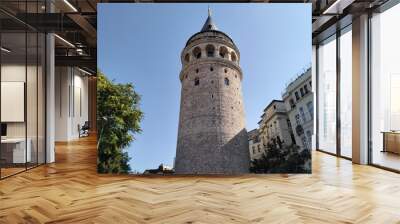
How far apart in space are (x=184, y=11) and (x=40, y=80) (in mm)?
3460

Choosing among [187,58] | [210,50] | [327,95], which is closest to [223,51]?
[210,50]

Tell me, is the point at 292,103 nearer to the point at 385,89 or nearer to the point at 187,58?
the point at 187,58

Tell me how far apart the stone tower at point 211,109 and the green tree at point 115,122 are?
88 cm

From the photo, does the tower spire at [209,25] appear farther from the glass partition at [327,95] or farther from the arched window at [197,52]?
the glass partition at [327,95]

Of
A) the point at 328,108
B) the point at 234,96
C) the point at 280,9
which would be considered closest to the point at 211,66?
the point at 234,96

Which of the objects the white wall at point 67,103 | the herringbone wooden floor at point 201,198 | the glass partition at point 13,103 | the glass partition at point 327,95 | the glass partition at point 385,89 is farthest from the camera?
the white wall at point 67,103

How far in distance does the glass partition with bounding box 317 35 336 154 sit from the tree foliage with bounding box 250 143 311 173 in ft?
12.2

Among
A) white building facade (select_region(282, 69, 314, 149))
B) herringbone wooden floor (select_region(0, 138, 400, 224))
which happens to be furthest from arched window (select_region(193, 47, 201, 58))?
herringbone wooden floor (select_region(0, 138, 400, 224))

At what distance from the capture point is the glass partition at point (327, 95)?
977 centimetres

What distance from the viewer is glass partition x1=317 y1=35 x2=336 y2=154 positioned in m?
9.77

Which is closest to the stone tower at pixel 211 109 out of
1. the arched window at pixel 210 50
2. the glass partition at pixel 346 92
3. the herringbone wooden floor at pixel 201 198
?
the arched window at pixel 210 50

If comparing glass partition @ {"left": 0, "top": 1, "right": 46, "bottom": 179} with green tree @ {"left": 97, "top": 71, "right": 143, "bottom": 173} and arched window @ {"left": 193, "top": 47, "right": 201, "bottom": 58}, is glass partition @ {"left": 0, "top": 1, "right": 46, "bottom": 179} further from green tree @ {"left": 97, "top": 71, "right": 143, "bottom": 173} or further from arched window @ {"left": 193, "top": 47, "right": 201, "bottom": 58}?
arched window @ {"left": 193, "top": 47, "right": 201, "bottom": 58}

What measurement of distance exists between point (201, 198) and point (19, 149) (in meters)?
4.03

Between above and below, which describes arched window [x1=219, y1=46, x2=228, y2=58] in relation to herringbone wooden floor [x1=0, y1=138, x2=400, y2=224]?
above
